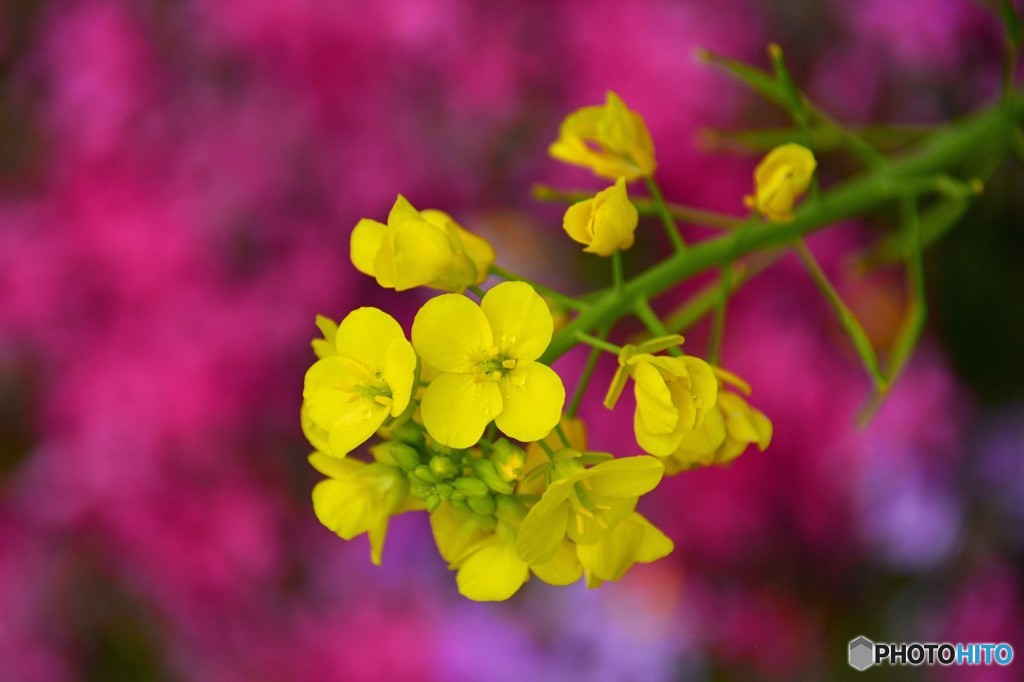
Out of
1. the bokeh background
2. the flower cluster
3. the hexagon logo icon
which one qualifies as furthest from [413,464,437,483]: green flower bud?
the hexagon logo icon

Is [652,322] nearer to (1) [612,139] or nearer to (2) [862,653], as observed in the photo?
(1) [612,139]

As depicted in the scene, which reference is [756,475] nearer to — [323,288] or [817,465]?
[817,465]

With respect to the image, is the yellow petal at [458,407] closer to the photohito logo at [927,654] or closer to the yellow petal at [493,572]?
the yellow petal at [493,572]

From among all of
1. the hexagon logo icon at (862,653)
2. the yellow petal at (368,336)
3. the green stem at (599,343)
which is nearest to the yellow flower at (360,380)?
the yellow petal at (368,336)

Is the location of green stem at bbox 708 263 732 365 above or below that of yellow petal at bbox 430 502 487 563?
above

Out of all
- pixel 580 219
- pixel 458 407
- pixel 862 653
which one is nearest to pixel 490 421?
pixel 458 407

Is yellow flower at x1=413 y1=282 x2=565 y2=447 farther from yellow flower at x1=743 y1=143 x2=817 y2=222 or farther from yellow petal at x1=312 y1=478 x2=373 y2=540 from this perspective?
yellow flower at x1=743 y1=143 x2=817 y2=222
